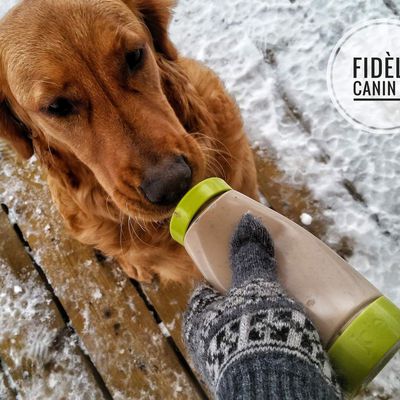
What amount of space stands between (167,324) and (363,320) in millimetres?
1139

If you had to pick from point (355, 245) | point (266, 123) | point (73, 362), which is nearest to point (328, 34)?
point (266, 123)

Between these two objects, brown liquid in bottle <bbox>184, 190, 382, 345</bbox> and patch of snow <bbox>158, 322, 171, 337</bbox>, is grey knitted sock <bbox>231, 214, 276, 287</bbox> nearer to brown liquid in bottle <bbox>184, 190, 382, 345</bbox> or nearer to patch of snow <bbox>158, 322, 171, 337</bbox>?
brown liquid in bottle <bbox>184, 190, 382, 345</bbox>

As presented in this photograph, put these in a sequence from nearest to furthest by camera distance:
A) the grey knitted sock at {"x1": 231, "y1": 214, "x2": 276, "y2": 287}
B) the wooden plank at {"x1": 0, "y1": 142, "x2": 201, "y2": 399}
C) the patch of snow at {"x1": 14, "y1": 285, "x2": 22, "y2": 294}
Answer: the grey knitted sock at {"x1": 231, "y1": 214, "x2": 276, "y2": 287}, the wooden plank at {"x1": 0, "y1": 142, "x2": 201, "y2": 399}, the patch of snow at {"x1": 14, "y1": 285, "x2": 22, "y2": 294}

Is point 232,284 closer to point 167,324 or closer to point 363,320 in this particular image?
point 363,320

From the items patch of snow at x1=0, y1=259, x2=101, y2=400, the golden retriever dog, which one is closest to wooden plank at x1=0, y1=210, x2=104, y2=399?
patch of snow at x1=0, y1=259, x2=101, y2=400

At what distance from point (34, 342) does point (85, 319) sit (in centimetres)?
29

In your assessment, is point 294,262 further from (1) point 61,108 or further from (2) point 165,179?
(1) point 61,108

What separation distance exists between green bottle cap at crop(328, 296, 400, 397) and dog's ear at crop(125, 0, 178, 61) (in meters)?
1.22

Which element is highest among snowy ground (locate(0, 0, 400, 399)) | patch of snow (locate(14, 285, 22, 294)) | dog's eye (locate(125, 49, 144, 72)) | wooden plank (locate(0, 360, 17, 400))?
dog's eye (locate(125, 49, 144, 72))

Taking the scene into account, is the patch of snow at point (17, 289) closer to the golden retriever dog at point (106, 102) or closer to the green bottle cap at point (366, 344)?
the golden retriever dog at point (106, 102)

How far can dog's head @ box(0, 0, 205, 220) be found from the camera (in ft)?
4.64

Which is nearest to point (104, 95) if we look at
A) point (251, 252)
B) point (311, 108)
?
point (251, 252)

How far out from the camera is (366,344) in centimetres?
131

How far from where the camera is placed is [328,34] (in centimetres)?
262
